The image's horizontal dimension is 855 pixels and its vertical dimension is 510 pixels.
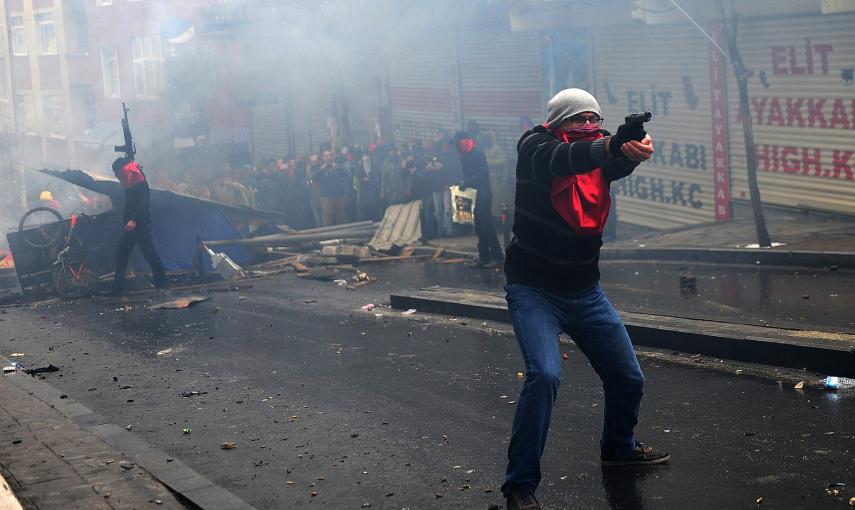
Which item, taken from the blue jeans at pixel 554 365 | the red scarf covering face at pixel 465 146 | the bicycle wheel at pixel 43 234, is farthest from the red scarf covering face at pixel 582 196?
the bicycle wheel at pixel 43 234

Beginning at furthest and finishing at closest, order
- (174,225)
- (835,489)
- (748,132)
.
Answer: (174,225)
(748,132)
(835,489)

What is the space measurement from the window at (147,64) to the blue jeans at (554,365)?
3548cm

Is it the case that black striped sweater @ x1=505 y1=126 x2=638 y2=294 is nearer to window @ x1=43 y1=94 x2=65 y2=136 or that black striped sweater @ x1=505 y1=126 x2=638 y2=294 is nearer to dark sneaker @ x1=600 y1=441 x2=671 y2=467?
dark sneaker @ x1=600 y1=441 x2=671 y2=467

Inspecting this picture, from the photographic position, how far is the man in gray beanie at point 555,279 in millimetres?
4465

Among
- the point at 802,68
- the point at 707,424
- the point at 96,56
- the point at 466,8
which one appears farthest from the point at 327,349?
the point at 96,56

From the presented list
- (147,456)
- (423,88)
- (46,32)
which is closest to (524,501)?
(147,456)

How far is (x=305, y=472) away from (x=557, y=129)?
6.94 feet

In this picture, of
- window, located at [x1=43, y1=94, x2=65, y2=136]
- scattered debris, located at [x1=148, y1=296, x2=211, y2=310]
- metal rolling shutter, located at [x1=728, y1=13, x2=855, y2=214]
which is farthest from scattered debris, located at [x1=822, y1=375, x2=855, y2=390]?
window, located at [x1=43, y1=94, x2=65, y2=136]

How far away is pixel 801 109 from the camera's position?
14.5 meters

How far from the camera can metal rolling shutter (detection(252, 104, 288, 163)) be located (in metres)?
35.6

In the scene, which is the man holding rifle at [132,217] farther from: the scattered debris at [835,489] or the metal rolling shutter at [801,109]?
the scattered debris at [835,489]

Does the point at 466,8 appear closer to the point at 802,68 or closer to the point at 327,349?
the point at 802,68

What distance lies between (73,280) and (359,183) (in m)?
7.39

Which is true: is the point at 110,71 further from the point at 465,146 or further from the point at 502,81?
the point at 465,146
